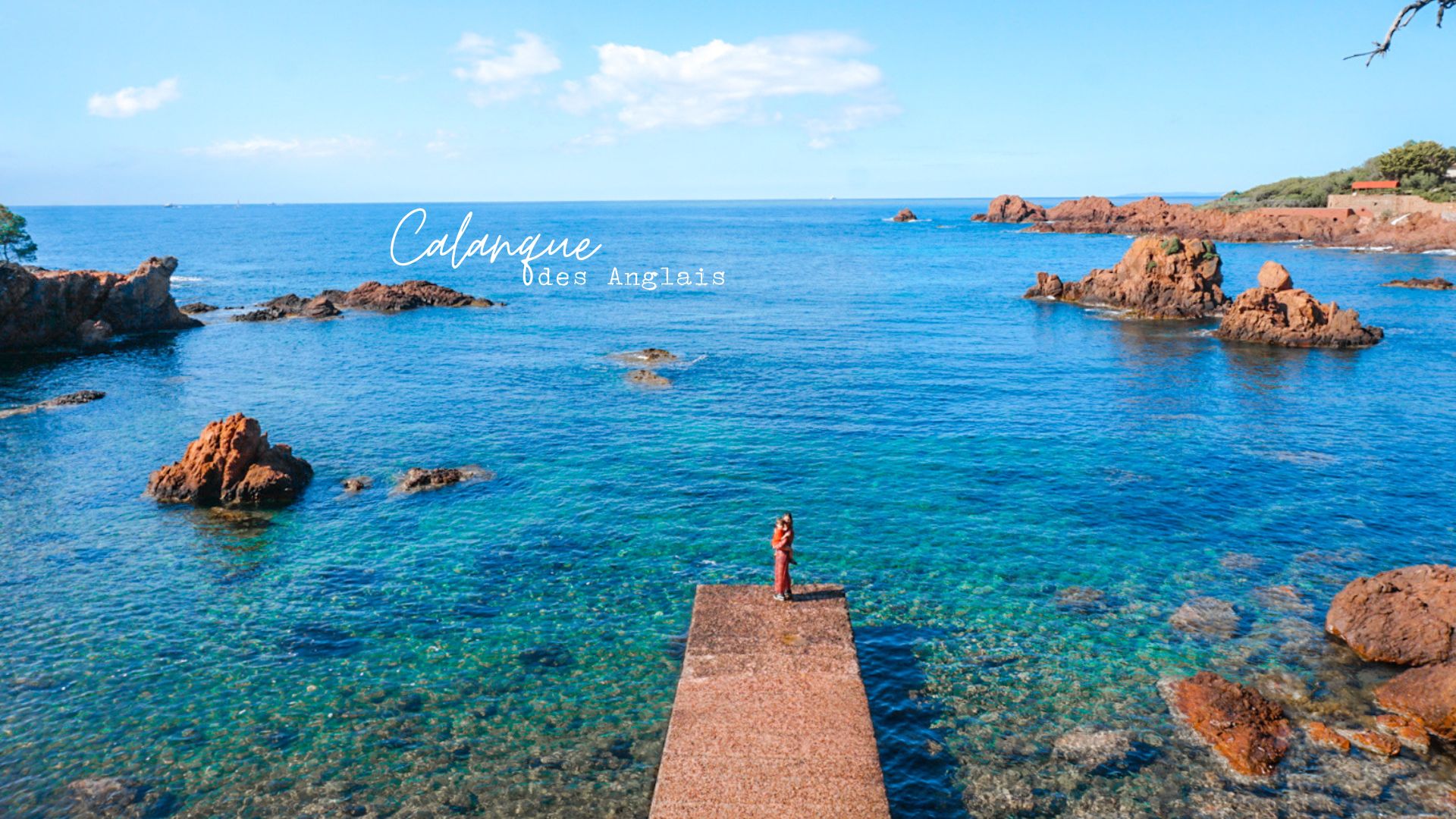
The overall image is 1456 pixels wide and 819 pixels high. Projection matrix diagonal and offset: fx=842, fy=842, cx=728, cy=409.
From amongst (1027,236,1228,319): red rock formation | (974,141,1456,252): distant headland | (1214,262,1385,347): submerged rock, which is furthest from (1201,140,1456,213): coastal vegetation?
(1214,262,1385,347): submerged rock

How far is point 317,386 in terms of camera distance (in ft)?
183

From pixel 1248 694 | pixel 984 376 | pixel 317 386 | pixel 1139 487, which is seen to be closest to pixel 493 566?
pixel 1248 694

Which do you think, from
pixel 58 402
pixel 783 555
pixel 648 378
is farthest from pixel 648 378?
pixel 58 402

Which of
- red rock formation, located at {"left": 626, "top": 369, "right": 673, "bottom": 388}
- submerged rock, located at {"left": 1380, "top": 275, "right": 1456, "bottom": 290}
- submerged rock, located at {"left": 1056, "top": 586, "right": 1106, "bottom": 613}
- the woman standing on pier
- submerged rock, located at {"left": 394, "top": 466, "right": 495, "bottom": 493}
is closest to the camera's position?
the woman standing on pier

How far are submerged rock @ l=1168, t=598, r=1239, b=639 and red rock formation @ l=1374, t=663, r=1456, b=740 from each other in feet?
12.8

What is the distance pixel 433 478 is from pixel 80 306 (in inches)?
2187

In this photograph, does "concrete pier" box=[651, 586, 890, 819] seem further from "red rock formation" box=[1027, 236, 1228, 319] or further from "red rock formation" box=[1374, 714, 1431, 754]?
"red rock formation" box=[1027, 236, 1228, 319]

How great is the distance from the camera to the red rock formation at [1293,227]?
426 ft

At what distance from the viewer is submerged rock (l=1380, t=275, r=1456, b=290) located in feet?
313

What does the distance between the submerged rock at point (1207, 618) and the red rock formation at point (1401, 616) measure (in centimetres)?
261

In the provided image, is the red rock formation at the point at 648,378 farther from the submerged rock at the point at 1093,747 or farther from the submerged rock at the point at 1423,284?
the submerged rock at the point at 1423,284

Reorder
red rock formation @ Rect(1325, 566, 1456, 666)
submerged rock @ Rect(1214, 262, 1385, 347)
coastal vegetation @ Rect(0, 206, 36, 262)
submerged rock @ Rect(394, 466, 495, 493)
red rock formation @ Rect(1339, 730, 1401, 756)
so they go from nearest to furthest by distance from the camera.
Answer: red rock formation @ Rect(1339, 730, 1401, 756)
red rock formation @ Rect(1325, 566, 1456, 666)
submerged rock @ Rect(394, 466, 495, 493)
submerged rock @ Rect(1214, 262, 1385, 347)
coastal vegetation @ Rect(0, 206, 36, 262)

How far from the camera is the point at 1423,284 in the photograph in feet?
317

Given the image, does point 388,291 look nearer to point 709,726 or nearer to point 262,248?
point 709,726
